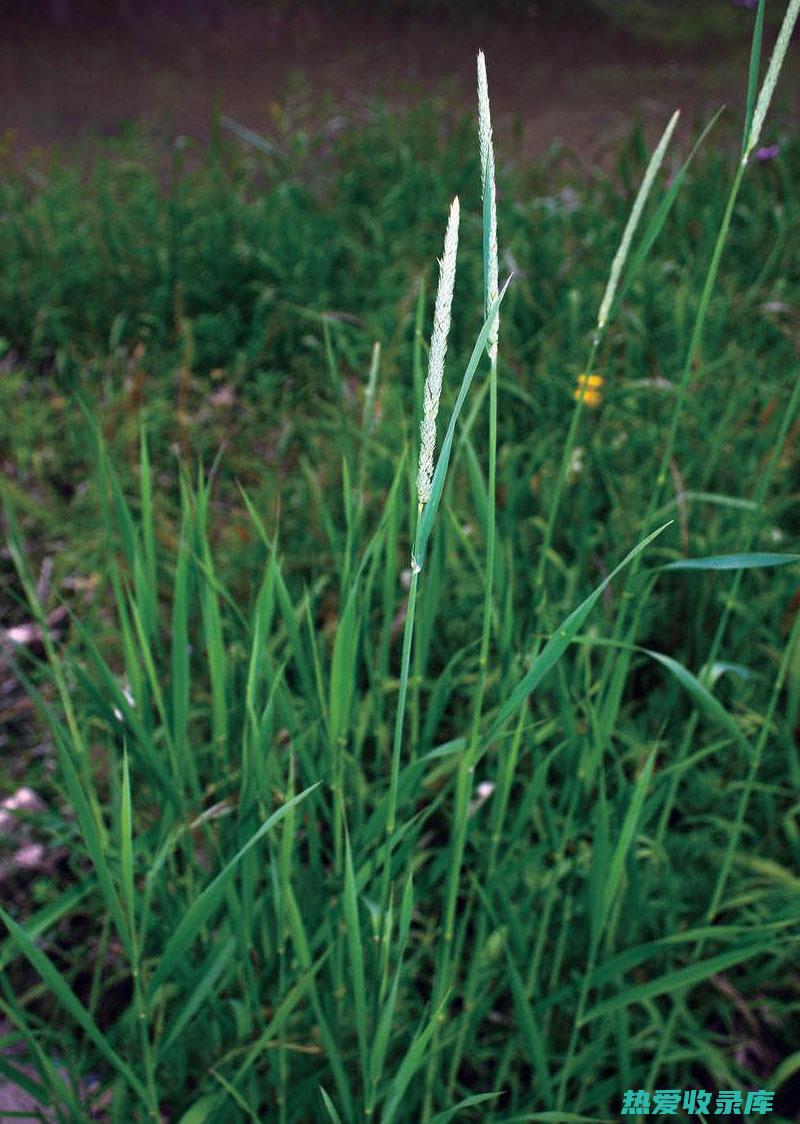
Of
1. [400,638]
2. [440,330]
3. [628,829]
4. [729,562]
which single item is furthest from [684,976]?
[400,638]

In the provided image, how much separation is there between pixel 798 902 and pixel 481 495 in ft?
1.47

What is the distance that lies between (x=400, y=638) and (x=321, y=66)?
2.95 meters

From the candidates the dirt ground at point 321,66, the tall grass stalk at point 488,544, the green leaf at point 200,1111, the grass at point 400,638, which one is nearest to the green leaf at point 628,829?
the grass at point 400,638

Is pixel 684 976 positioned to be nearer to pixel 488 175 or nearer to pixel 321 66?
pixel 488 175

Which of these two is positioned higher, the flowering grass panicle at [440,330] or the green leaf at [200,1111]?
the flowering grass panicle at [440,330]

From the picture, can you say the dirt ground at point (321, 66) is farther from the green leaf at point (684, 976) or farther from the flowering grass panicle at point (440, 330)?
the flowering grass panicle at point (440, 330)

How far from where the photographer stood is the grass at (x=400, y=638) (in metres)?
0.97

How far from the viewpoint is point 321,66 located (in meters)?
3.95

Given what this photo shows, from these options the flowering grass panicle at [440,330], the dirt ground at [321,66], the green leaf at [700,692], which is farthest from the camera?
the dirt ground at [321,66]

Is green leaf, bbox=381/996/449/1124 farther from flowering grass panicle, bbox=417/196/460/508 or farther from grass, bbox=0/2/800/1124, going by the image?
flowering grass panicle, bbox=417/196/460/508

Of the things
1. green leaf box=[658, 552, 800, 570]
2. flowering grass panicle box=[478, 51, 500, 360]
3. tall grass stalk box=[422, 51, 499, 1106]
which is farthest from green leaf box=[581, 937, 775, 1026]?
flowering grass panicle box=[478, 51, 500, 360]

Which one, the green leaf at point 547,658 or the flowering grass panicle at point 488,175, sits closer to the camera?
the flowering grass panicle at point 488,175

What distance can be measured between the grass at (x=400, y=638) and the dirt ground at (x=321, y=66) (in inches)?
19.1

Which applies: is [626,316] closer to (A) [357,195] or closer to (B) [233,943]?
(A) [357,195]
